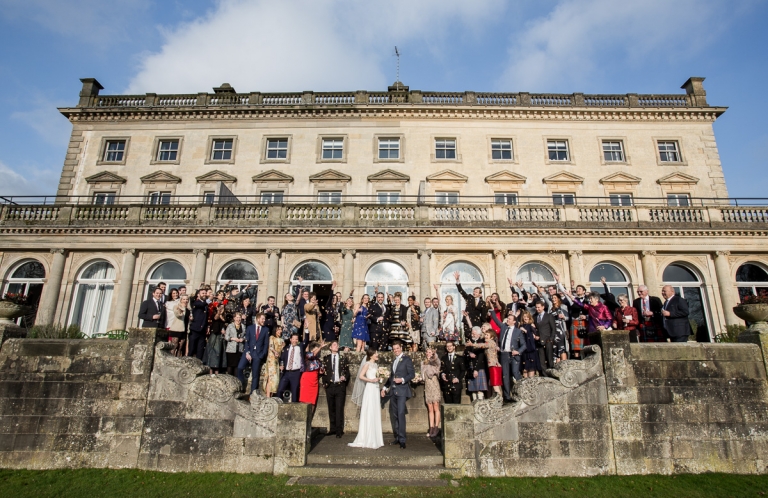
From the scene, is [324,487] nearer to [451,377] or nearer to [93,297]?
[451,377]

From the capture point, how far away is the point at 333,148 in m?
26.6

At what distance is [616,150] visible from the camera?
86.6 feet

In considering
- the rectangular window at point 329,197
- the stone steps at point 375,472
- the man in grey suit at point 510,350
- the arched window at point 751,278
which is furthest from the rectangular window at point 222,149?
the arched window at point 751,278

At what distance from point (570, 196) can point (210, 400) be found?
2277 centimetres

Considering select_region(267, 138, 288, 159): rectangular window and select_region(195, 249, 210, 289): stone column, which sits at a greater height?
select_region(267, 138, 288, 159): rectangular window

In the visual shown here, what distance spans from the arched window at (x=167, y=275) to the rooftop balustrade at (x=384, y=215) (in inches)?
86.7

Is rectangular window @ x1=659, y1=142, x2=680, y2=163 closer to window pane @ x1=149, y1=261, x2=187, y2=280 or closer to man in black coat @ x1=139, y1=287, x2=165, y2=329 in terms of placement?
man in black coat @ x1=139, y1=287, x2=165, y2=329

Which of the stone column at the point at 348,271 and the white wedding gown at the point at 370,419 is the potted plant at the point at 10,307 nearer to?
the white wedding gown at the point at 370,419

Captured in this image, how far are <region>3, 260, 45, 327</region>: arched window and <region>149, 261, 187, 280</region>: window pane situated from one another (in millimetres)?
5620

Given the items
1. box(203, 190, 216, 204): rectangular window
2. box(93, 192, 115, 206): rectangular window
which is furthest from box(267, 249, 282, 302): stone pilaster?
box(93, 192, 115, 206): rectangular window

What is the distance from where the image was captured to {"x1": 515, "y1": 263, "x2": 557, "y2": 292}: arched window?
70.7 ft

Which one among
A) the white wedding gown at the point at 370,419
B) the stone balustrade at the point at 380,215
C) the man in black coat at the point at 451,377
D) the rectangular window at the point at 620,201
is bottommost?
the white wedding gown at the point at 370,419

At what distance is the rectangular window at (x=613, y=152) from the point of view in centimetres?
2617

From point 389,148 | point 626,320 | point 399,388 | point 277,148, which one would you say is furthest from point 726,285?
point 277,148
